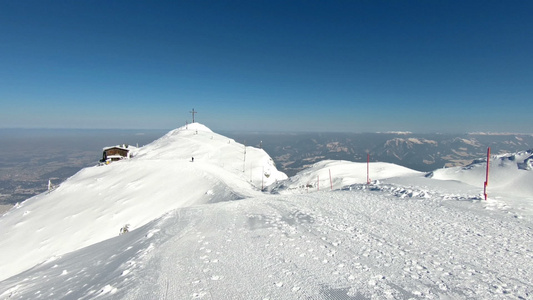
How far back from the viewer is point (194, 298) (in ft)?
15.1

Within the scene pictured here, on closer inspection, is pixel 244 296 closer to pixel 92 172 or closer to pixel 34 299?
pixel 34 299

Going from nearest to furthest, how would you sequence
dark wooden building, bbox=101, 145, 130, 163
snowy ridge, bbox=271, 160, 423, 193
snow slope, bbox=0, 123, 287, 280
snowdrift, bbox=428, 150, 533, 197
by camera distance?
snowdrift, bbox=428, 150, 533, 197, snow slope, bbox=0, 123, 287, 280, snowy ridge, bbox=271, 160, 423, 193, dark wooden building, bbox=101, 145, 130, 163

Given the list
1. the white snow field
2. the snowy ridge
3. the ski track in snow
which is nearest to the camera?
the ski track in snow

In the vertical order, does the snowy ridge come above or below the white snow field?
below

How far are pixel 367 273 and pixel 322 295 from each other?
1306 millimetres

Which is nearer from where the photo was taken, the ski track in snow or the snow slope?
the ski track in snow

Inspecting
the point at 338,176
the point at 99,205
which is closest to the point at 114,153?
the point at 99,205

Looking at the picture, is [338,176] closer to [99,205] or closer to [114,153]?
Answer: [99,205]

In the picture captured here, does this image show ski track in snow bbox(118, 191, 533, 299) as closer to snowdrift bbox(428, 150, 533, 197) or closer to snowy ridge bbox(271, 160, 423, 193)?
snowdrift bbox(428, 150, 533, 197)

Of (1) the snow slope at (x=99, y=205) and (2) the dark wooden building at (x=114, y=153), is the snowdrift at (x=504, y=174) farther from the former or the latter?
(2) the dark wooden building at (x=114, y=153)

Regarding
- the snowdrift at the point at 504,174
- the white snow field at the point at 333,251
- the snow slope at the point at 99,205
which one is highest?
the snowdrift at the point at 504,174

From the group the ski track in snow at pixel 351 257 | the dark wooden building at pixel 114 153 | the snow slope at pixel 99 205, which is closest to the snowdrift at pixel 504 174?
the ski track in snow at pixel 351 257

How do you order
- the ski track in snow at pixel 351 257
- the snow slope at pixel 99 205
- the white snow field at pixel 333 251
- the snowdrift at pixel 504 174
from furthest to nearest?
the snow slope at pixel 99 205
the snowdrift at pixel 504 174
the white snow field at pixel 333 251
the ski track in snow at pixel 351 257

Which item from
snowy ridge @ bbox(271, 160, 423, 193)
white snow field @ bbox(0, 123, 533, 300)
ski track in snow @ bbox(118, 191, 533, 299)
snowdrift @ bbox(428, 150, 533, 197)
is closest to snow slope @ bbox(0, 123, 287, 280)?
white snow field @ bbox(0, 123, 533, 300)
